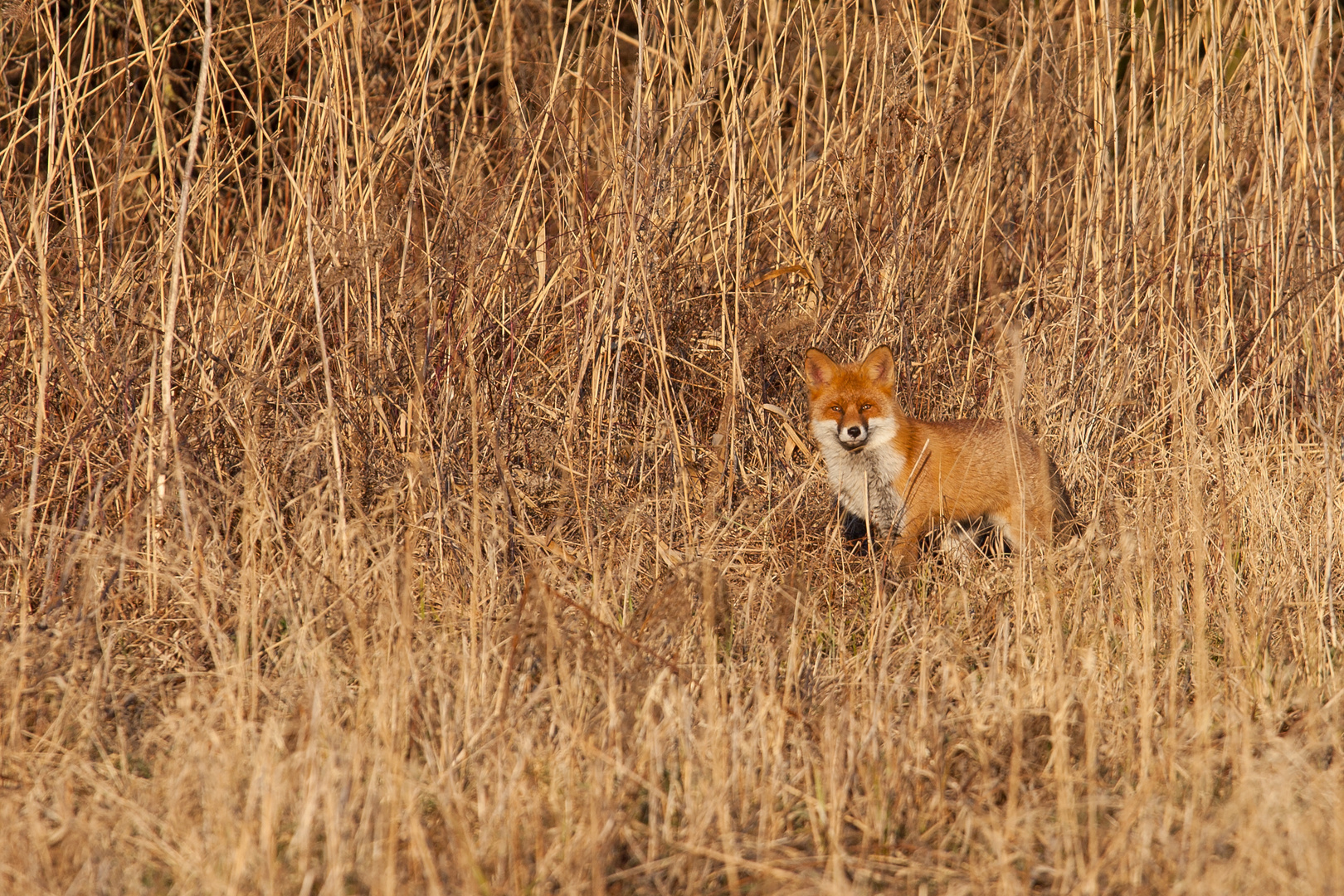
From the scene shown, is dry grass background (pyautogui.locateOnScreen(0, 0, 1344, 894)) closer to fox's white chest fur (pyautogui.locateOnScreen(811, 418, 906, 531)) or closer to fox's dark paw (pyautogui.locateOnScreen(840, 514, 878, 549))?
fox's white chest fur (pyautogui.locateOnScreen(811, 418, 906, 531))

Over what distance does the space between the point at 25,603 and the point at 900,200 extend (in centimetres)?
337

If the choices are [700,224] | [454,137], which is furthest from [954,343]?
[454,137]

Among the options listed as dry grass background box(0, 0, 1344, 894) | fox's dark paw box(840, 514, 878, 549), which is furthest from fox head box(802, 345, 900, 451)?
fox's dark paw box(840, 514, 878, 549)

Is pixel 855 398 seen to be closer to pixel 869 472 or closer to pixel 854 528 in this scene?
pixel 869 472

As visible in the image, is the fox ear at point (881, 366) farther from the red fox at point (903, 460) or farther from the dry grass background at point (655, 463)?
the dry grass background at point (655, 463)

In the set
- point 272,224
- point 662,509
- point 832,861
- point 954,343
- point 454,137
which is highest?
point 454,137

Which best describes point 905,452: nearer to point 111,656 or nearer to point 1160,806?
point 1160,806

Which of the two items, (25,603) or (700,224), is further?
(700,224)

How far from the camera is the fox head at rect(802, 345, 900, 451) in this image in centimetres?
436

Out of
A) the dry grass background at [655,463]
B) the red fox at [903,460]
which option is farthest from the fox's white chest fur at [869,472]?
the dry grass background at [655,463]

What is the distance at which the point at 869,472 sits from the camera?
14.9ft

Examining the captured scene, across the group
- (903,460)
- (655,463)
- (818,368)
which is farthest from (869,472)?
(655,463)

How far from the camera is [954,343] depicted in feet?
16.8

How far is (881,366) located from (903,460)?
0.38 metres
